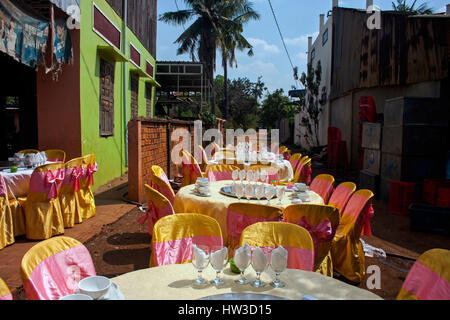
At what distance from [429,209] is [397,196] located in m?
1.08

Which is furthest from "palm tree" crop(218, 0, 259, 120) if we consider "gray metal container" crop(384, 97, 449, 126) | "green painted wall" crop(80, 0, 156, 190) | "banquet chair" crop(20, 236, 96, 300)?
"banquet chair" crop(20, 236, 96, 300)

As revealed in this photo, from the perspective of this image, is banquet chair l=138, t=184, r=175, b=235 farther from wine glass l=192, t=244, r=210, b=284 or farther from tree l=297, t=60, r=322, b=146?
tree l=297, t=60, r=322, b=146

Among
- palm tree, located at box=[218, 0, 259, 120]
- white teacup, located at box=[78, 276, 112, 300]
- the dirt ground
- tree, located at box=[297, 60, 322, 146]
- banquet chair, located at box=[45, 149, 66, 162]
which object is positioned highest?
palm tree, located at box=[218, 0, 259, 120]

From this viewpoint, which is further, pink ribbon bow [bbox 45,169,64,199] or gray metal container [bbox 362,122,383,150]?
gray metal container [bbox 362,122,383,150]

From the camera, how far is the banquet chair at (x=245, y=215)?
98.9 inches

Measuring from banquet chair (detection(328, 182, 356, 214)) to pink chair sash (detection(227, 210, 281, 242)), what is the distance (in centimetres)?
125

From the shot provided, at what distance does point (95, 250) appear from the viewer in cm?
377

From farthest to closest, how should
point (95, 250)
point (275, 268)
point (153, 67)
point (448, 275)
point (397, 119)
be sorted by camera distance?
1. point (153, 67)
2. point (397, 119)
3. point (95, 250)
4. point (275, 268)
5. point (448, 275)

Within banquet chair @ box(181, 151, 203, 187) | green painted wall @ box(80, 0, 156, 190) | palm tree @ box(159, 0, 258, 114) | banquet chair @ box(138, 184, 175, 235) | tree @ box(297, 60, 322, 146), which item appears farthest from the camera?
palm tree @ box(159, 0, 258, 114)

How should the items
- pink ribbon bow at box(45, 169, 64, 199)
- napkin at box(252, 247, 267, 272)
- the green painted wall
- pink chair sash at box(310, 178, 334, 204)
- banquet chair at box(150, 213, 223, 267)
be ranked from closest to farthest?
napkin at box(252, 247, 267, 272)
banquet chair at box(150, 213, 223, 267)
pink chair sash at box(310, 178, 334, 204)
pink ribbon bow at box(45, 169, 64, 199)
the green painted wall

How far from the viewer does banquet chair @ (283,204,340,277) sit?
98.8 inches
